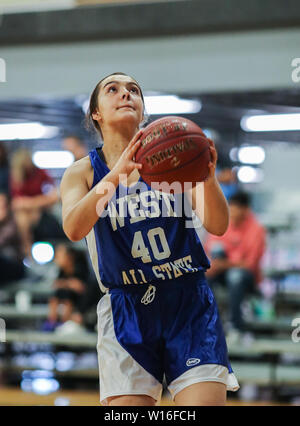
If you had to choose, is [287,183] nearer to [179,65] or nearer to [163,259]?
[179,65]

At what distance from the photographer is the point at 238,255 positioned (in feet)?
12.8

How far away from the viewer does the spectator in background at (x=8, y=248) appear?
13.5 feet

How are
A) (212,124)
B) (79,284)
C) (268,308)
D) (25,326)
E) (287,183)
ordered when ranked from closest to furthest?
(79,284), (25,326), (268,308), (212,124), (287,183)

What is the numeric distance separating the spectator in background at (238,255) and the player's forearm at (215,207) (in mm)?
1678

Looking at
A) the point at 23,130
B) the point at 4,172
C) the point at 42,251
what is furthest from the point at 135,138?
the point at 42,251

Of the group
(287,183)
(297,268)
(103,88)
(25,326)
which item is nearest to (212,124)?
(287,183)

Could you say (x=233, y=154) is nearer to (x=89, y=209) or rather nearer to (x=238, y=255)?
(x=238, y=255)

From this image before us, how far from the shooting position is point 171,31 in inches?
181

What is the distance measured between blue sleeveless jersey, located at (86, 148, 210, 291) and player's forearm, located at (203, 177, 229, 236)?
8 centimetres

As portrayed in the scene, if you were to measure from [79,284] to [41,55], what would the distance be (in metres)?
1.73

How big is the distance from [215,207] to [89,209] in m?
0.35

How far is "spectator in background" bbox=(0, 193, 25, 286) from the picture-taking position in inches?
162

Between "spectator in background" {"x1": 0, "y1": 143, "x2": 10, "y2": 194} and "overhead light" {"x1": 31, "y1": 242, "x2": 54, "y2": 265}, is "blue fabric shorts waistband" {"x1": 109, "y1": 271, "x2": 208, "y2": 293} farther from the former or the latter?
"overhead light" {"x1": 31, "y1": 242, "x2": 54, "y2": 265}

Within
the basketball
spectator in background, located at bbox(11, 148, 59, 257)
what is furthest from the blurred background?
the basketball
